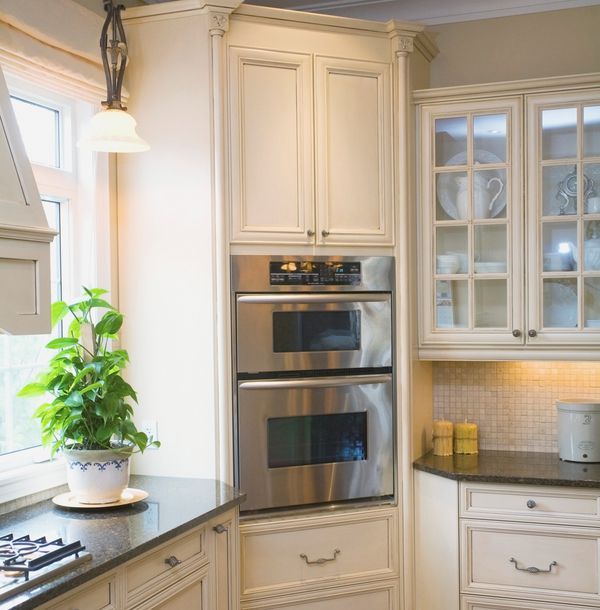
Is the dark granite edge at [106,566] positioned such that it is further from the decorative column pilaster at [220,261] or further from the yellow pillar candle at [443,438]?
the yellow pillar candle at [443,438]

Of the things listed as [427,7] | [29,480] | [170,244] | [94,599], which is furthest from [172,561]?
[427,7]

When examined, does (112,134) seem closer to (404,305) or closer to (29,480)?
(29,480)

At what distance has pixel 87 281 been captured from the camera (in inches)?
121

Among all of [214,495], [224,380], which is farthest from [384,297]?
[214,495]

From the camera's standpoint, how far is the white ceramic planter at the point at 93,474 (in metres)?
2.59

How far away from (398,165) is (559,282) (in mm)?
788

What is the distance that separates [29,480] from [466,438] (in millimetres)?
1790

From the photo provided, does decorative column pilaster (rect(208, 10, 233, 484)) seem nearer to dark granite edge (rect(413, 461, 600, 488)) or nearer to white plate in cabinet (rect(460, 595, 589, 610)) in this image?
dark granite edge (rect(413, 461, 600, 488))

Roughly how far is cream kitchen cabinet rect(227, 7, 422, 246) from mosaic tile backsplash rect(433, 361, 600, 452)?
856 millimetres

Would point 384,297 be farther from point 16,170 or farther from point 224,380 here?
point 16,170

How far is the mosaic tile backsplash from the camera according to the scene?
3604 millimetres

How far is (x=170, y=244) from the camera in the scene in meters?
3.09

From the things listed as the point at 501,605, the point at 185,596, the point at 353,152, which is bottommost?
the point at 501,605

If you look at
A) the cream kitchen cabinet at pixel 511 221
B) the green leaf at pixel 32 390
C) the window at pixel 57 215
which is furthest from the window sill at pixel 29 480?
the cream kitchen cabinet at pixel 511 221
